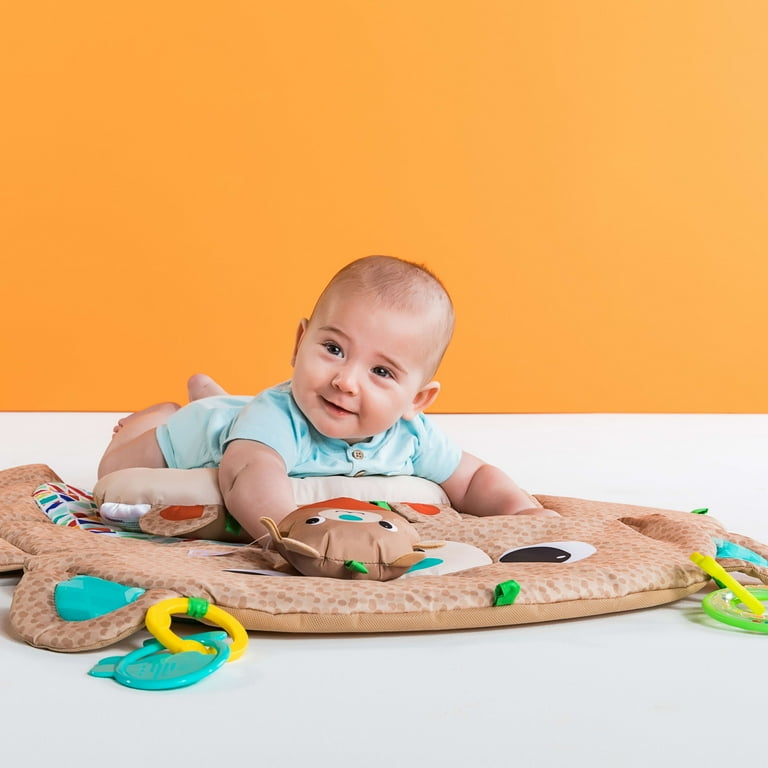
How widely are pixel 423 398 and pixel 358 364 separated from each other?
6.9 inches

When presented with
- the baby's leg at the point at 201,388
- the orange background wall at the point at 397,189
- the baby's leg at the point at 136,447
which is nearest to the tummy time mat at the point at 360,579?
the baby's leg at the point at 136,447

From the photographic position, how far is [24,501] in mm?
1589

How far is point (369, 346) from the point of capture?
1.55 m

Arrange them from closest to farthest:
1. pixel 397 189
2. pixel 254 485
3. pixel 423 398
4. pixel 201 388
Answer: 1. pixel 254 485
2. pixel 423 398
3. pixel 201 388
4. pixel 397 189

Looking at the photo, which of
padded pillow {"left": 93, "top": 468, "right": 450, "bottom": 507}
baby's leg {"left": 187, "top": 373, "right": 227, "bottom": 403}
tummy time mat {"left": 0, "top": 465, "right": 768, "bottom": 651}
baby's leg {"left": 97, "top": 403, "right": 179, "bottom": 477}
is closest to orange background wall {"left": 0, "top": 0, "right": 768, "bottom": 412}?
baby's leg {"left": 187, "top": 373, "right": 227, "bottom": 403}

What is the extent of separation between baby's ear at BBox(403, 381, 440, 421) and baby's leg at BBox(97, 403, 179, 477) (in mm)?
449

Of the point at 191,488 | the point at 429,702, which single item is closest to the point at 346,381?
the point at 191,488

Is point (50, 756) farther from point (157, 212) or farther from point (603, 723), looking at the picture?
point (157, 212)

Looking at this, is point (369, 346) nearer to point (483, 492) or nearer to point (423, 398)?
point (423, 398)

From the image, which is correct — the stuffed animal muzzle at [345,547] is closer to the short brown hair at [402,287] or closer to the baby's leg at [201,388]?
the short brown hair at [402,287]

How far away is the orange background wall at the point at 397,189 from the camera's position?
3992mm

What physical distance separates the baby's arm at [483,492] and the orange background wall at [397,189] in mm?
2413

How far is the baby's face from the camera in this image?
5.09 feet

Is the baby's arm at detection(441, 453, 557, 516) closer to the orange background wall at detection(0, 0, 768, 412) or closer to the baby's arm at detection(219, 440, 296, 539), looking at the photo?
the baby's arm at detection(219, 440, 296, 539)
